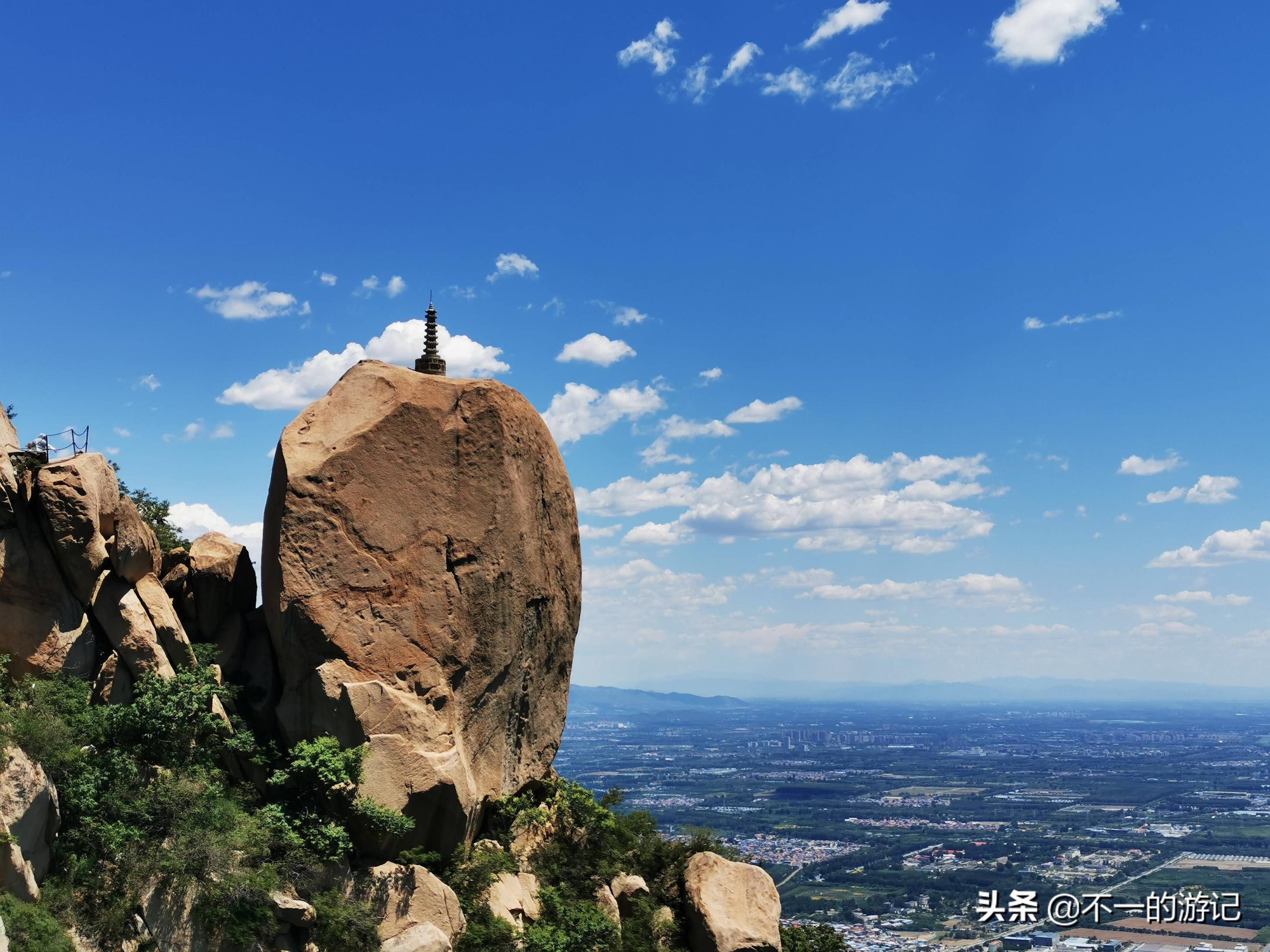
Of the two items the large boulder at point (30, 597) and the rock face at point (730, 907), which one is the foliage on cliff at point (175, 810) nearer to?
the large boulder at point (30, 597)

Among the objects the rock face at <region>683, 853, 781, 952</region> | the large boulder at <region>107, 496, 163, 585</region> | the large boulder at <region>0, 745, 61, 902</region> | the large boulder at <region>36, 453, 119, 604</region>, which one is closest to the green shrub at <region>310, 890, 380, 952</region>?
the large boulder at <region>0, 745, 61, 902</region>

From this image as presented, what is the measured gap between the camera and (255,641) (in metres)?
A: 25.8

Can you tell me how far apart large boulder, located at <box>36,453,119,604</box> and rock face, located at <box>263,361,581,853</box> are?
3.81 meters

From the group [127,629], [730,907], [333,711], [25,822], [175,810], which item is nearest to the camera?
[25,822]

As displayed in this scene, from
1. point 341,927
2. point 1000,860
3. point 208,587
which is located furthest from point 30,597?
point 1000,860

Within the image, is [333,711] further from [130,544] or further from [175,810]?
[130,544]

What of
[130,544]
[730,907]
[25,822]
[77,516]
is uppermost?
[77,516]

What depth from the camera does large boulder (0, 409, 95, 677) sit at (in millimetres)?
21688

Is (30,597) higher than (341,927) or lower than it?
higher

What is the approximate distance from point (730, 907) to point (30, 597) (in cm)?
1949

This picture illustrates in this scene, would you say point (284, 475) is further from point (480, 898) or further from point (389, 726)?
point (480, 898)

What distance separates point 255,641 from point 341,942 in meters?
7.78

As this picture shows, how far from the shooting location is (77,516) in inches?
860

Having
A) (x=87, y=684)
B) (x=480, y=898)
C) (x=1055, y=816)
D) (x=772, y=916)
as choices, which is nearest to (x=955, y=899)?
(x=1055, y=816)
